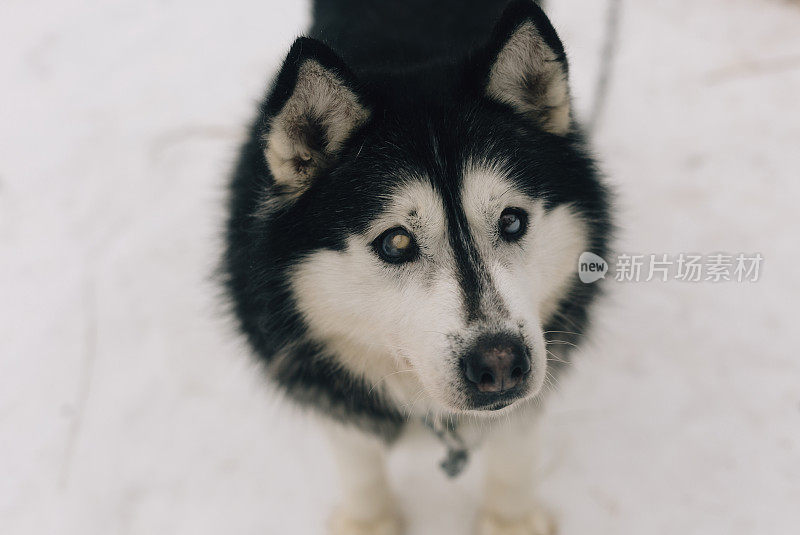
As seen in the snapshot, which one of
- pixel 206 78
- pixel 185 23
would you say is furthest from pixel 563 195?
pixel 185 23

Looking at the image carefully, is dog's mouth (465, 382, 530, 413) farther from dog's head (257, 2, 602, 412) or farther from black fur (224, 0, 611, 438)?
black fur (224, 0, 611, 438)

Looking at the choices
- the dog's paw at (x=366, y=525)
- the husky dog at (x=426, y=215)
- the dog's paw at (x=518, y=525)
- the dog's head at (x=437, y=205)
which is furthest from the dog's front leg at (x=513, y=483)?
the dog's head at (x=437, y=205)

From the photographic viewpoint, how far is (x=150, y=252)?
320cm

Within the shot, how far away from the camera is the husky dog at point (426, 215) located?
4.67 feet

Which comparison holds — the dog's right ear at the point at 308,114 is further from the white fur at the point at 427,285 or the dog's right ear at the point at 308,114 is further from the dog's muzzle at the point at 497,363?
the dog's muzzle at the point at 497,363

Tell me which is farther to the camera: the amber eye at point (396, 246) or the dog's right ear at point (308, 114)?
the amber eye at point (396, 246)

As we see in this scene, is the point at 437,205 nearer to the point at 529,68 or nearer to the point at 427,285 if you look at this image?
the point at 427,285

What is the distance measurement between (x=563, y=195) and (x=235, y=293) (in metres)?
0.95

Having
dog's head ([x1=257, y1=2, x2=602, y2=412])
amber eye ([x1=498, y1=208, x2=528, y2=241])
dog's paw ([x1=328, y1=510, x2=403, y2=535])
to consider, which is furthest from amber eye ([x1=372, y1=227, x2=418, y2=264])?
dog's paw ([x1=328, y1=510, x2=403, y2=535])

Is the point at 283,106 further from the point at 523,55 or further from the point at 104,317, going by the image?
the point at 104,317

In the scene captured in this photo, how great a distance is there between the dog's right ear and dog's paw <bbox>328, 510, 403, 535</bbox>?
52.2 inches

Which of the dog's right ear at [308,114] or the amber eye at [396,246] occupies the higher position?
the dog's right ear at [308,114]

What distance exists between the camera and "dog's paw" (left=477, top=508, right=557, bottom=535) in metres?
2.24

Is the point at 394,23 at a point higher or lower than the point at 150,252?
higher
